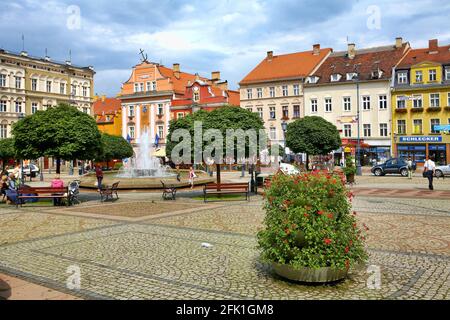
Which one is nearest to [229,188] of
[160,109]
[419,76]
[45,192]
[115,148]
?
[45,192]

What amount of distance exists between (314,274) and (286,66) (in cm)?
5593

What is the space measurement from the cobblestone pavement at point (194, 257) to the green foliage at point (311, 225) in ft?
1.52

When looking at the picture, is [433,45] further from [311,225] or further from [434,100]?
[311,225]

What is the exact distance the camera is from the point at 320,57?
5853 cm

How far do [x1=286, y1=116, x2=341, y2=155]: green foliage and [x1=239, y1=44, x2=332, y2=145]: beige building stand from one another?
13.1 m

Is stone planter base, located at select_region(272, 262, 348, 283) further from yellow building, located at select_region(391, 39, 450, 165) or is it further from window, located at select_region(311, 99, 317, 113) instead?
window, located at select_region(311, 99, 317, 113)

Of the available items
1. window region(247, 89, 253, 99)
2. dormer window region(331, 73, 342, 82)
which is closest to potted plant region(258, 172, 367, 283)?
dormer window region(331, 73, 342, 82)

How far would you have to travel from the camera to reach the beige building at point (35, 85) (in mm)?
58375

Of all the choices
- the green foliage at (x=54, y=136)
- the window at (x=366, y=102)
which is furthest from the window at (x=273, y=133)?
the green foliage at (x=54, y=136)

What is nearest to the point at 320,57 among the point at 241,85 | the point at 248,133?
the point at 241,85

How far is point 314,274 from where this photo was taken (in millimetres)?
5934

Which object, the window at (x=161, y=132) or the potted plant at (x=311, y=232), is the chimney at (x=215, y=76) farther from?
the potted plant at (x=311, y=232)

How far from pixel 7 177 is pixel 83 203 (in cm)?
419

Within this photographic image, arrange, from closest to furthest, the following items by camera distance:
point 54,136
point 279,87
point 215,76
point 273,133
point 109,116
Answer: point 54,136 < point 279,87 < point 273,133 < point 215,76 < point 109,116
